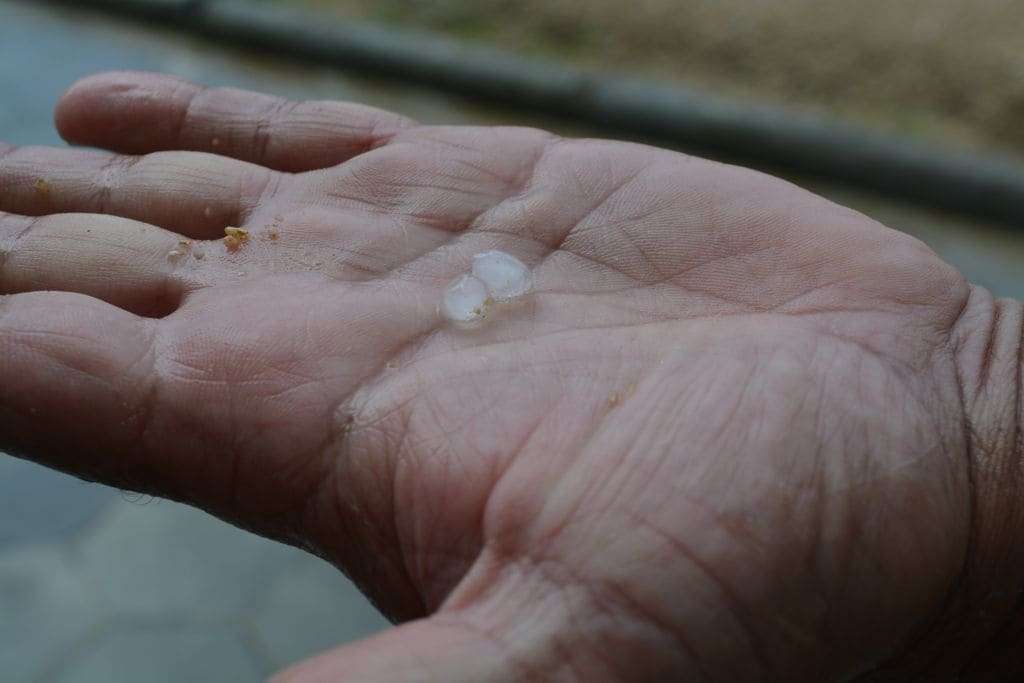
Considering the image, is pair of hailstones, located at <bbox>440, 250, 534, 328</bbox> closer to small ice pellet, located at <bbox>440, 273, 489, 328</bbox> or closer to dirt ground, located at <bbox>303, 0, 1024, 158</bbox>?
small ice pellet, located at <bbox>440, 273, 489, 328</bbox>

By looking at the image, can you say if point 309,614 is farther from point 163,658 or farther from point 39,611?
point 39,611

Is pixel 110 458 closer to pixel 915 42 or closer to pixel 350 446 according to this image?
pixel 350 446

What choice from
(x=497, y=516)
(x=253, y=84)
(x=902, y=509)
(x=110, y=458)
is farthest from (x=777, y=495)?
(x=253, y=84)

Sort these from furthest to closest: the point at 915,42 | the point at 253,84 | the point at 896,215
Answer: the point at 253,84 → the point at 915,42 → the point at 896,215

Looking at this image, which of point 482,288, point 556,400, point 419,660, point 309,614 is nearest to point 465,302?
point 482,288

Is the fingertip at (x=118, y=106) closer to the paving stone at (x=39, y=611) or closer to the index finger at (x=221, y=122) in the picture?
the index finger at (x=221, y=122)

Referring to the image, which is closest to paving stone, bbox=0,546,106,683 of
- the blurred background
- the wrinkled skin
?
the blurred background

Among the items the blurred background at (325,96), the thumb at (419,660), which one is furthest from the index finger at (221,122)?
the thumb at (419,660)
